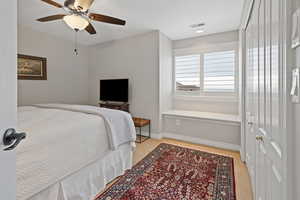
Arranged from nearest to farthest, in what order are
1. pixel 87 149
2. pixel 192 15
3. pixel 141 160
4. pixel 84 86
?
pixel 87 149, pixel 141 160, pixel 192 15, pixel 84 86

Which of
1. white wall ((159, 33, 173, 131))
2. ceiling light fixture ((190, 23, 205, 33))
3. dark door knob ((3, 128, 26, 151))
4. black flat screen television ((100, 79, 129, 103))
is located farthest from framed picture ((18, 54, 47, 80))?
ceiling light fixture ((190, 23, 205, 33))

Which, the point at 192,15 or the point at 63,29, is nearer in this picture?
the point at 192,15

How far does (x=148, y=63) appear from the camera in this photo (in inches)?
139

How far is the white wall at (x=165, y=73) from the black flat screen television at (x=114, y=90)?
911 mm

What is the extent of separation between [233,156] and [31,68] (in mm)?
4588

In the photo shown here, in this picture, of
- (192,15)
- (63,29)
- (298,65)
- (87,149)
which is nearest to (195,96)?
(192,15)

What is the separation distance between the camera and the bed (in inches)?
42.5

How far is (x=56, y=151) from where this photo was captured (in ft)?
4.11

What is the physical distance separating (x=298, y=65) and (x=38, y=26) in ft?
14.1

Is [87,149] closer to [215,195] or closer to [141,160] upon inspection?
[141,160]

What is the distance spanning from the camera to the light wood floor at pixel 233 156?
1.71 meters

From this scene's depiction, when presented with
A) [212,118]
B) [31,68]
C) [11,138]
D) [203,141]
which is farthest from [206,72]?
[31,68]

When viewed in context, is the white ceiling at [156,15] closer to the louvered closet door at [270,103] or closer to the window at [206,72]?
the window at [206,72]

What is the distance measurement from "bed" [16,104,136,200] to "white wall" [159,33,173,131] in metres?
1.63
